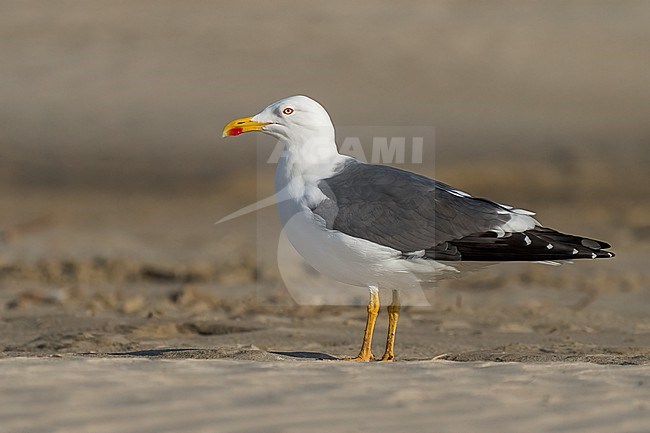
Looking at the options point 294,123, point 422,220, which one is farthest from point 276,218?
point 422,220

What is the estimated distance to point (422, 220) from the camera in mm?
6984

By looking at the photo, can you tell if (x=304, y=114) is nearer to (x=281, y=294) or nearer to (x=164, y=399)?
(x=164, y=399)

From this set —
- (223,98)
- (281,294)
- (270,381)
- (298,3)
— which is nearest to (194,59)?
(223,98)

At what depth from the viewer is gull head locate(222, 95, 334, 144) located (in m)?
7.49

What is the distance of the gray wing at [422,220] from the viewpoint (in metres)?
6.83

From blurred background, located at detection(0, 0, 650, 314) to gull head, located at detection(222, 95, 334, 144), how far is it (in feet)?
14.8

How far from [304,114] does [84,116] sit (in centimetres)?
1846

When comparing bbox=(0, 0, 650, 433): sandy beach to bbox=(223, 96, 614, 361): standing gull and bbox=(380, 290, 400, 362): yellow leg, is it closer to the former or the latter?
bbox=(380, 290, 400, 362): yellow leg

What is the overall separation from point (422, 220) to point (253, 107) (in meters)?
17.9

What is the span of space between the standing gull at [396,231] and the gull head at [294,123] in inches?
13.0

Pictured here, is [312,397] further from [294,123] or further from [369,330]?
[294,123]

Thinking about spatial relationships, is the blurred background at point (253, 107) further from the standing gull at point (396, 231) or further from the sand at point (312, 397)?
the sand at point (312, 397)

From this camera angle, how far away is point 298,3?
33281 millimetres

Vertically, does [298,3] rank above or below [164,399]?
above
